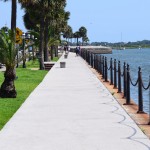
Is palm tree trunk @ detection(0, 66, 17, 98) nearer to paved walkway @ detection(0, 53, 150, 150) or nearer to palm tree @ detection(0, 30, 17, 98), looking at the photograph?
palm tree @ detection(0, 30, 17, 98)

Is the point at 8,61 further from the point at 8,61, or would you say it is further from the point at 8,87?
the point at 8,87

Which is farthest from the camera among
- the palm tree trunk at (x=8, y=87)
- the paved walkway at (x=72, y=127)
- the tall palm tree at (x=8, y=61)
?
the palm tree trunk at (x=8, y=87)

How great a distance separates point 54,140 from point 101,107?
4.62 m

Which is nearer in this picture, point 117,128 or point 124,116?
point 117,128

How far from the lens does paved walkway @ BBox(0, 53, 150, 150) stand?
823 cm

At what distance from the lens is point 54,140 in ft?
28.2

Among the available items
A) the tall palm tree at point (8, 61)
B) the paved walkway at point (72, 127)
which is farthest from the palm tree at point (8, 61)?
the paved walkway at point (72, 127)

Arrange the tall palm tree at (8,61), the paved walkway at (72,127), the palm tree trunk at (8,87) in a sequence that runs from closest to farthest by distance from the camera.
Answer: the paved walkway at (72,127) < the tall palm tree at (8,61) < the palm tree trunk at (8,87)

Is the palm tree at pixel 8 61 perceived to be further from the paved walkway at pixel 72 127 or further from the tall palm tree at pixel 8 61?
the paved walkway at pixel 72 127

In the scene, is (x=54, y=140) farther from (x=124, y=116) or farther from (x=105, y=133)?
(x=124, y=116)

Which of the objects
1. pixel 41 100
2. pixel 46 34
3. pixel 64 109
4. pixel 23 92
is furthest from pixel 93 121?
pixel 46 34

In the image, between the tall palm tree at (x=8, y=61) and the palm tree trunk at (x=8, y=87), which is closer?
the tall palm tree at (x=8, y=61)

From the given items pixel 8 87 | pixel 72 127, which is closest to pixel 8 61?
pixel 8 87

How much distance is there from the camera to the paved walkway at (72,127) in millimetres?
8227
